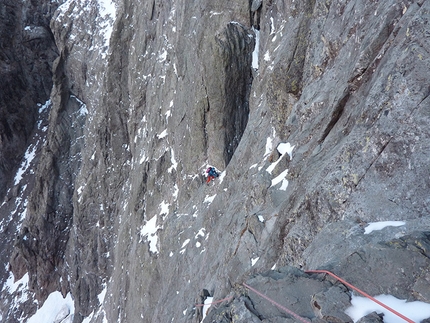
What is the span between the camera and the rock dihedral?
270 inches

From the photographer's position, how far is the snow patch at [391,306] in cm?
470

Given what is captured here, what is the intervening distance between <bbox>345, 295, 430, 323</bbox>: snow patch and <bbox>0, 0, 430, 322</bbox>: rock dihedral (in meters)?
0.13

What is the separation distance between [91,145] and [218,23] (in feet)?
75.5

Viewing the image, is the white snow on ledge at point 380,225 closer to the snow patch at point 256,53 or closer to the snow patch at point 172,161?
the snow patch at point 256,53

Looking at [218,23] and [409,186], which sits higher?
[218,23]

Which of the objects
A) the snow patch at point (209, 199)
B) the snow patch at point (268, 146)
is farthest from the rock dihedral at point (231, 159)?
the snow patch at point (268, 146)

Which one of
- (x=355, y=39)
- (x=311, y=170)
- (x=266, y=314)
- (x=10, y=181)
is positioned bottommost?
(x=10, y=181)

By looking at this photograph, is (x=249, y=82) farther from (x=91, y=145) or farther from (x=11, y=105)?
(x=11, y=105)

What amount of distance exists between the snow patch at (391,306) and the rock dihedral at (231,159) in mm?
133

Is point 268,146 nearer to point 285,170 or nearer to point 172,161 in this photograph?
point 285,170

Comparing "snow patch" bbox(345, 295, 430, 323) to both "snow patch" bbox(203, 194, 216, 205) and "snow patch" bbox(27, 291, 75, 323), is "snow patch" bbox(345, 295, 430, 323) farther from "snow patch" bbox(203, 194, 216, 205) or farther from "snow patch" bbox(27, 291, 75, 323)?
"snow patch" bbox(27, 291, 75, 323)

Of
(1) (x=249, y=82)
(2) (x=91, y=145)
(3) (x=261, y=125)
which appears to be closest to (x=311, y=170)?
(3) (x=261, y=125)

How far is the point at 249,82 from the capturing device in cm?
2138

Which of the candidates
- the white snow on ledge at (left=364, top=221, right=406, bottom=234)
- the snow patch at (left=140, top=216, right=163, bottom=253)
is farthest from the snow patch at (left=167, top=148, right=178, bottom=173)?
the white snow on ledge at (left=364, top=221, right=406, bottom=234)
